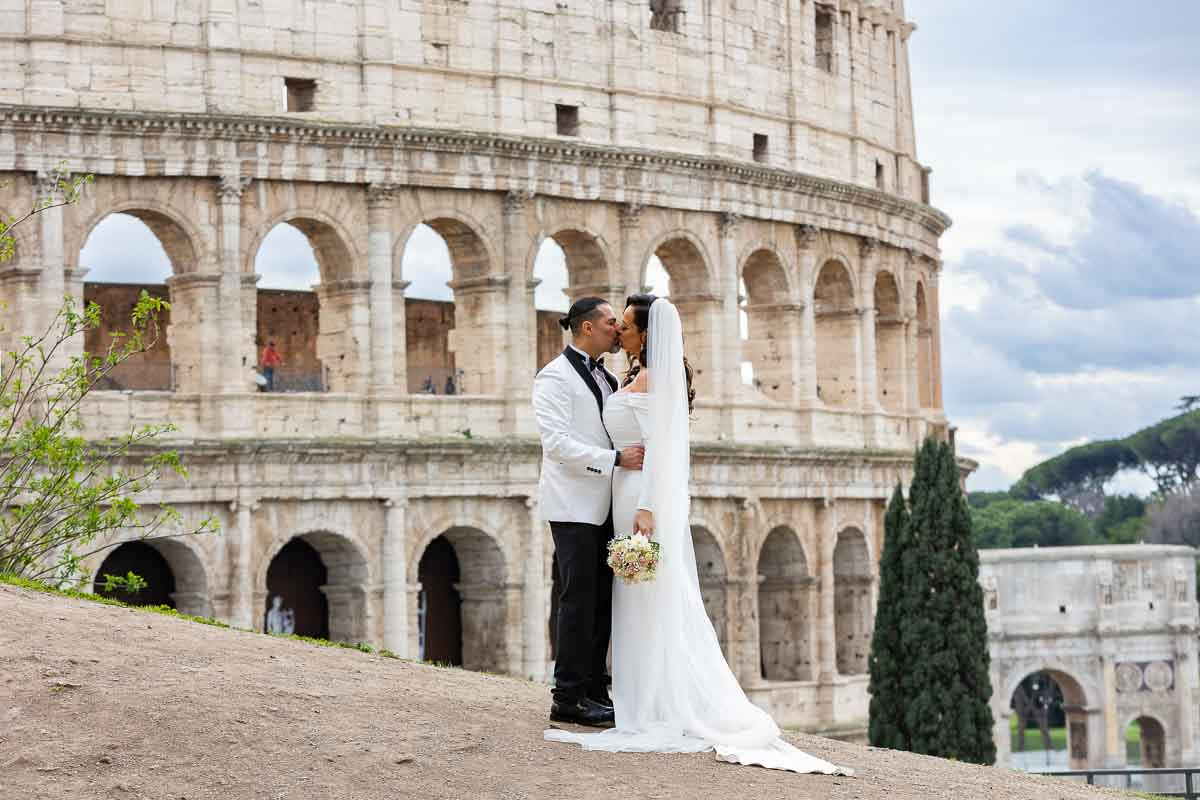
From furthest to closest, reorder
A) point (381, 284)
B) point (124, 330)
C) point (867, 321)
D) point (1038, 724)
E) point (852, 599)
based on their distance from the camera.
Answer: point (1038, 724)
point (867, 321)
point (852, 599)
point (124, 330)
point (381, 284)

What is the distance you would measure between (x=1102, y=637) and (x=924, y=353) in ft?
46.2

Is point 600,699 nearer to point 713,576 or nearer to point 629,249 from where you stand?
point 629,249

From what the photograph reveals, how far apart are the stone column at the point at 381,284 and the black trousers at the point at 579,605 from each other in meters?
20.9

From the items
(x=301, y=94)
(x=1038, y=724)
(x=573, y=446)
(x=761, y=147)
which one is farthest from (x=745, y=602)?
(x=1038, y=724)

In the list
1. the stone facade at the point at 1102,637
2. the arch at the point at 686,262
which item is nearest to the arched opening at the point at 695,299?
the arch at the point at 686,262

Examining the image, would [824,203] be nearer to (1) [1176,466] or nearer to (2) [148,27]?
(2) [148,27]

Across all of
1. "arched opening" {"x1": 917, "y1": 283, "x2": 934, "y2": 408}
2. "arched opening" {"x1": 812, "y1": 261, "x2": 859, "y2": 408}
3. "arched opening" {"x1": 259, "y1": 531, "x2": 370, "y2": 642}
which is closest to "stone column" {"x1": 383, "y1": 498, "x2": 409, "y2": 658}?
"arched opening" {"x1": 259, "y1": 531, "x2": 370, "y2": 642}

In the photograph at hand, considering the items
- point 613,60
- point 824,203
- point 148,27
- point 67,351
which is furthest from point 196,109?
point 824,203

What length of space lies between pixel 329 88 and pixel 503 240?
3.80 metres

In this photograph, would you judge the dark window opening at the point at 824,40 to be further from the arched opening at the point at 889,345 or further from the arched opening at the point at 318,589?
the arched opening at the point at 318,589

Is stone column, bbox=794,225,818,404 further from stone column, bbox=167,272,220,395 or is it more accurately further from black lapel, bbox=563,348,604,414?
black lapel, bbox=563,348,604,414

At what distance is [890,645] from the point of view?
3797cm

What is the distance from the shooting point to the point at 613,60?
1496 inches

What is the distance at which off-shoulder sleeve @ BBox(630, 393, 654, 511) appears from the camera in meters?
14.4
